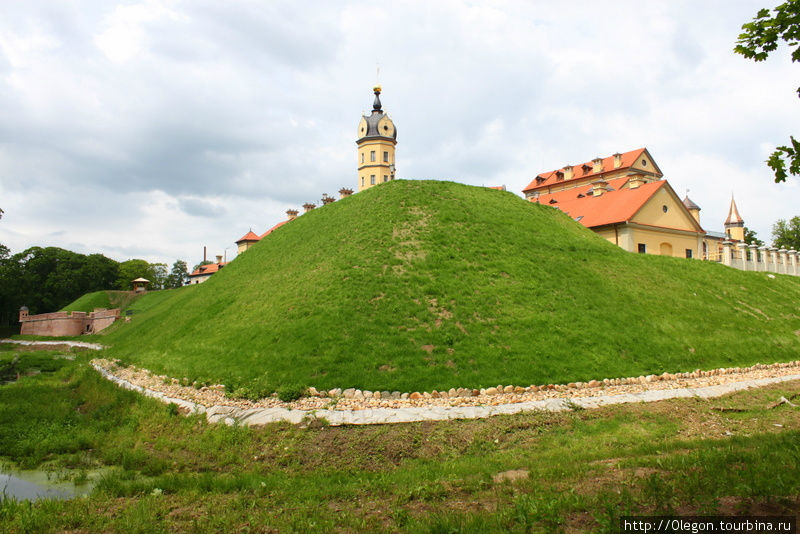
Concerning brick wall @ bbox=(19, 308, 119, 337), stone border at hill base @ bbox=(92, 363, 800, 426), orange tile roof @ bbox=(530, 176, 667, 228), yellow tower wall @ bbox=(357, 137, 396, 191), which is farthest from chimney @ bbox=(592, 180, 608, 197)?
Result: brick wall @ bbox=(19, 308, 119, 337)

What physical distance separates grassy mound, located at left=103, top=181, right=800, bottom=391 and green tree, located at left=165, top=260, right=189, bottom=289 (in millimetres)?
101310

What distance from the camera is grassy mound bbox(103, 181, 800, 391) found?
1689 centimetres

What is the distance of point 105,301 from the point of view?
66.5m

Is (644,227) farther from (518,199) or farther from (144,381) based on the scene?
(144,381)

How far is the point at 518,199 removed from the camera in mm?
34750

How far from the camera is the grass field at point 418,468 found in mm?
6195

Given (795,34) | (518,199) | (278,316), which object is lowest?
(278,316)

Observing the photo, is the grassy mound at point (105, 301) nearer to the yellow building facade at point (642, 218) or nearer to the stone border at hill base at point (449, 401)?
the stone border at hill base at point (449, 401)

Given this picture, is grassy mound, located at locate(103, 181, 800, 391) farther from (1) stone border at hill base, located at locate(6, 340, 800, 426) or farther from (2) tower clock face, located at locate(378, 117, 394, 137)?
(2) tower clock face, located at locate(378, 117, 394, 137)

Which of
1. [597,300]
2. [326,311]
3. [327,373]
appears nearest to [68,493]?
[327,373]

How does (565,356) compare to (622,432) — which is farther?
(565,356)

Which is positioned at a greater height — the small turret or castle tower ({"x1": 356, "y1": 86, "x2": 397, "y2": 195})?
castle tower ({"x1": 356, "y1": 86, "x2": 397, "y2": 195})

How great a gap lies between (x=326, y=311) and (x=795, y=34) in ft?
53.8

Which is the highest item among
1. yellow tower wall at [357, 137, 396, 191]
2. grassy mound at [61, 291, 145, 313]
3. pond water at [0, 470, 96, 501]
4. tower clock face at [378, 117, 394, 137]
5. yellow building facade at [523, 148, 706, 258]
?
tower clock face at [378, 117, 394, 137]
